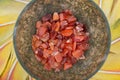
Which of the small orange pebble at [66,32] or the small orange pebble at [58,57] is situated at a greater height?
the small orange pebble at [66,32]

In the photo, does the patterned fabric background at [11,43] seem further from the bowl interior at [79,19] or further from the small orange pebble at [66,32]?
the small orange pebble at [66,32]

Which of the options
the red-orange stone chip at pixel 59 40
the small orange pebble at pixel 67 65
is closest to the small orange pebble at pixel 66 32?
the red-orange stone chip at pixel 59 40

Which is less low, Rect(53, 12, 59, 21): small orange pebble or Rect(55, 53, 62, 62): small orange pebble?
Rect(53, 12, 59, 21): small orange pebble

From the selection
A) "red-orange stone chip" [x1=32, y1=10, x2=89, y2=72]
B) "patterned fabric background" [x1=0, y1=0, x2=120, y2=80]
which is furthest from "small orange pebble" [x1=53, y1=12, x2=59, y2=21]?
"patterned fabric background" [x1=0, y1=0, x2=120, y2=80]

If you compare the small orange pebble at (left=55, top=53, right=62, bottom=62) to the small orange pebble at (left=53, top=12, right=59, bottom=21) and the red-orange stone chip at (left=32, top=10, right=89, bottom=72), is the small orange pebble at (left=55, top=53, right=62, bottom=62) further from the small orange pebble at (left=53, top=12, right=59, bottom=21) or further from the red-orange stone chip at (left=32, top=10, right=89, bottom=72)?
the small orange pebble at (left=53, top=12, right=59, bottom=21)

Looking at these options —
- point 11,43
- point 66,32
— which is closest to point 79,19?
point 66,32

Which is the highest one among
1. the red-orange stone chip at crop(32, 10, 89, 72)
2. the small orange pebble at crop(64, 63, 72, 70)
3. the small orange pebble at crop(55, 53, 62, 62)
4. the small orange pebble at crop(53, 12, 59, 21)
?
the small orange pebble at crop(53, 12, 59, 21)
